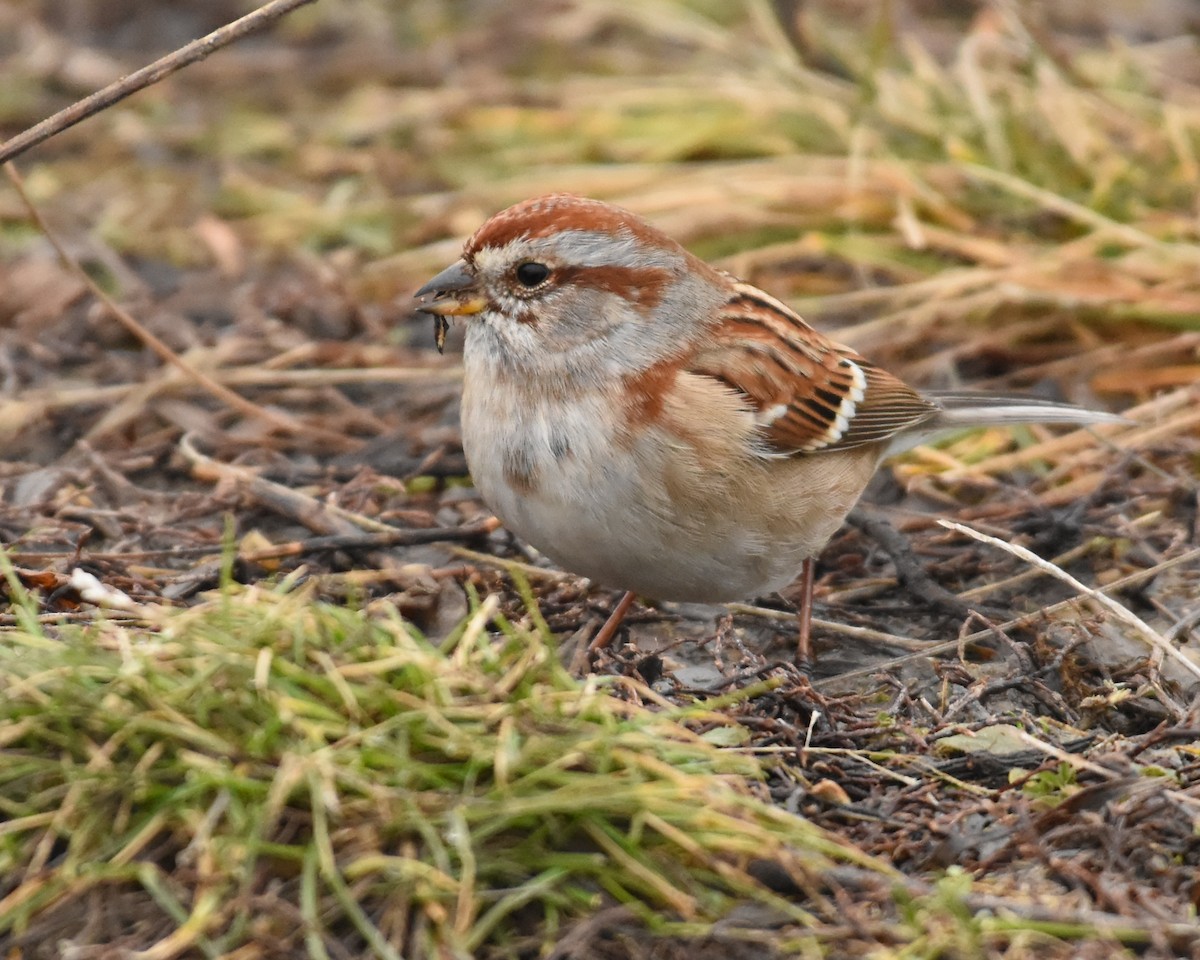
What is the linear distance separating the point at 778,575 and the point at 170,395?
2632 millimetres

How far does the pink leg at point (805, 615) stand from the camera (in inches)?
178

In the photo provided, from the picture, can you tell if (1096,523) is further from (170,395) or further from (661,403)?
(170,395)

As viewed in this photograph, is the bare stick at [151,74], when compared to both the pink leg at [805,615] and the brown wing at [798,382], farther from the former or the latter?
the pink leg at [805,615]

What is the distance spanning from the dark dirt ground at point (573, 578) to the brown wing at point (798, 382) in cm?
42

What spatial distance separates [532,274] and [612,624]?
971 millimetres

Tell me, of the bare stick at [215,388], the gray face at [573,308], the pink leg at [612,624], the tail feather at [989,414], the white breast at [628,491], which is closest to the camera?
the white breast at [628,491]

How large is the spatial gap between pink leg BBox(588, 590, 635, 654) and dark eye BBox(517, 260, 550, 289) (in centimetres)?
88

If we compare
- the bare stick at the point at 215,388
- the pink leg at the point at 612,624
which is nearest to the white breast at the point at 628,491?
the pink leg at the point at 612,624

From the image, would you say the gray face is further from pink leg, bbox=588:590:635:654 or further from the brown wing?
pink leg, bbox=588:590:635:654

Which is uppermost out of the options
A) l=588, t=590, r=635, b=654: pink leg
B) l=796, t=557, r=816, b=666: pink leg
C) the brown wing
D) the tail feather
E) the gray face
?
the gray face

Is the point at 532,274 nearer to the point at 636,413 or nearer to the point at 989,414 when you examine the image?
the point at 636,413

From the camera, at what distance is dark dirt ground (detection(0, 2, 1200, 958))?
3434mm

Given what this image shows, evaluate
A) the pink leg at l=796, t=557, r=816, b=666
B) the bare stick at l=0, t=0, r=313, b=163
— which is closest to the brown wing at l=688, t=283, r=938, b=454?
the pink leg at l=796, t=557, r=816, b=666

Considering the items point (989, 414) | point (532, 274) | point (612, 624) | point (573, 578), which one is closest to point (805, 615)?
point (612, 624)
